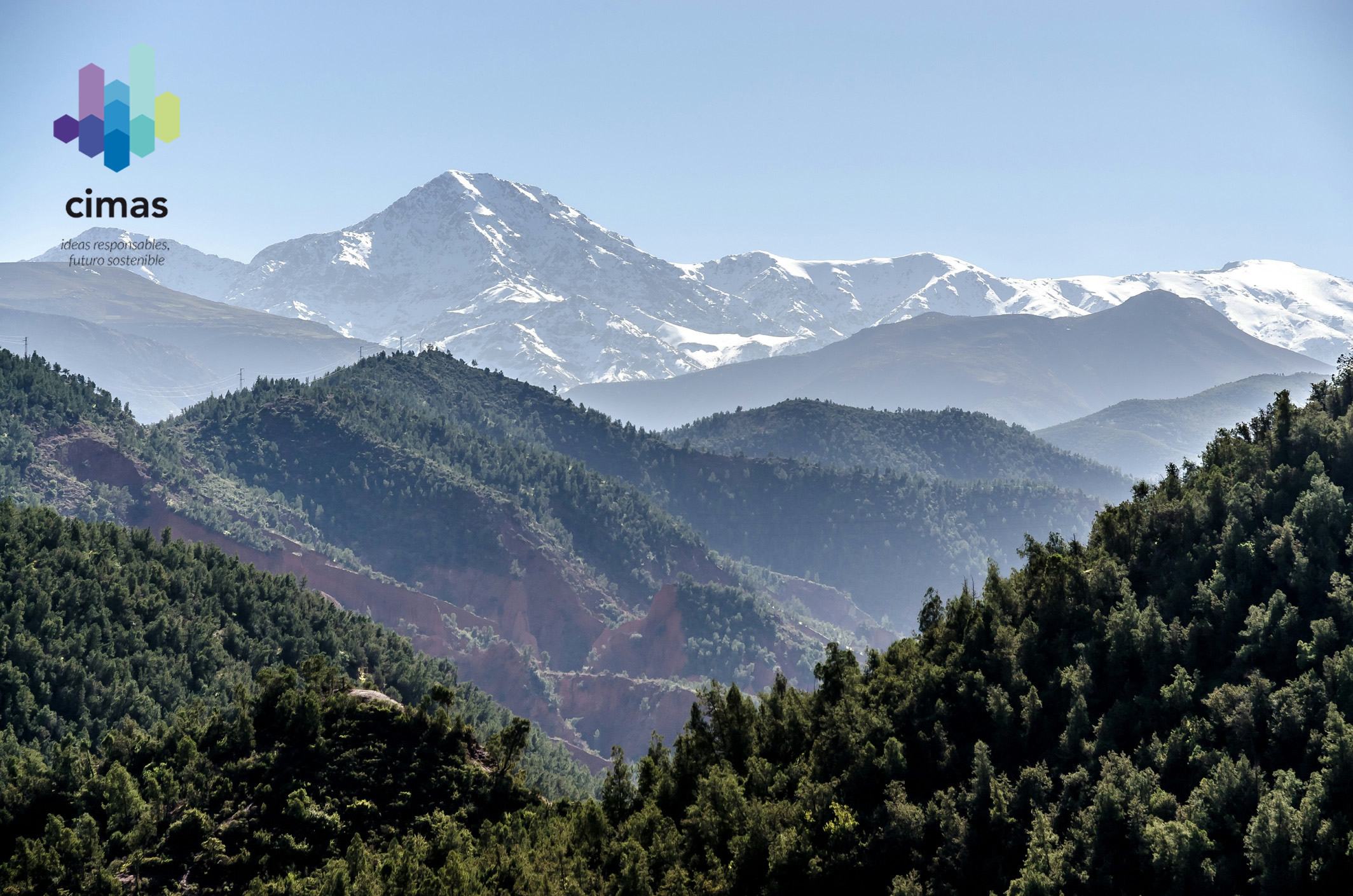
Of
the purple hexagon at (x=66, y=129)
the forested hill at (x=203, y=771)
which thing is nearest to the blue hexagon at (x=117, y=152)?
the purple hexagon at (x=66, y=129)

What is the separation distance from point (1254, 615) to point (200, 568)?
281 feet

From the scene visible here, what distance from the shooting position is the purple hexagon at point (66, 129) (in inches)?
6353

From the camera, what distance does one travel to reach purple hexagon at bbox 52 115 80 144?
16138 cm

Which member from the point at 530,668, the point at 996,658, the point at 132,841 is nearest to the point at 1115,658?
the point at 996,658

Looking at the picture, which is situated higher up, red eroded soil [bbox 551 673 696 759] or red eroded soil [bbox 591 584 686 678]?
red eroded soil [bbox 591 584 686 678]

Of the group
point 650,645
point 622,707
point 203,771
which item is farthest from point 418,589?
point 203,771

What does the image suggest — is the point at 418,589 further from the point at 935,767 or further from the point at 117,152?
the point at 935,767

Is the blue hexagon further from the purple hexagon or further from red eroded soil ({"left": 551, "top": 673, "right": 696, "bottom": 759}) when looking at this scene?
red eroded soil ({"left": 551, "top": 673, "right": 696, "bottom": 759})

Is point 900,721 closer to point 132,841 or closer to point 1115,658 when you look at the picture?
point 1115,658

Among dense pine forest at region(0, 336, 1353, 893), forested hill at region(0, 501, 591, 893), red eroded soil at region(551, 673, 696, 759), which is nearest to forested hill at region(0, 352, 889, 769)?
red eroded soil at region(551, 673, 696, 759)

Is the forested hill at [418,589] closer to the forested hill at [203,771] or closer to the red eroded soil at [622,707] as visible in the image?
the red eroded soil at [622,707]

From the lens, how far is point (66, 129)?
16262 cm

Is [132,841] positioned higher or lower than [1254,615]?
lower

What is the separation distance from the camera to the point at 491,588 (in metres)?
198
